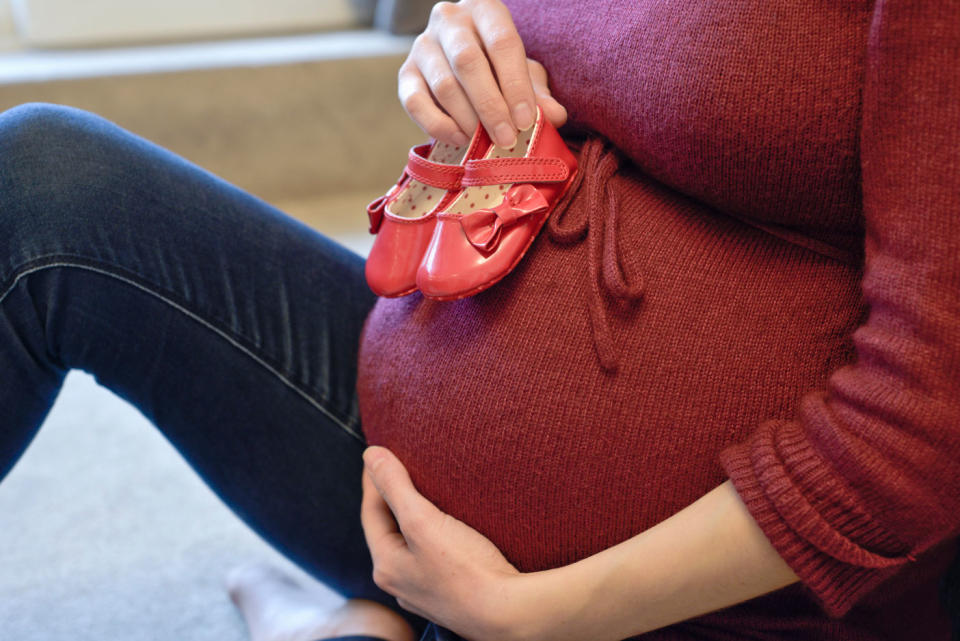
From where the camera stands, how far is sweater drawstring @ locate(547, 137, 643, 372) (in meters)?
0.56

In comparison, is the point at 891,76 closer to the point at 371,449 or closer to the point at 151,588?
the point at 371,449

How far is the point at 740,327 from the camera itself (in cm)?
55

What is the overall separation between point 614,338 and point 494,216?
123mm

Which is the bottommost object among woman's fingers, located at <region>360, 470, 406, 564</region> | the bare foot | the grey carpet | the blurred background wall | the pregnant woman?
the grey carpet

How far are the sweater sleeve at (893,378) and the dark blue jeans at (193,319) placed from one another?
41cm

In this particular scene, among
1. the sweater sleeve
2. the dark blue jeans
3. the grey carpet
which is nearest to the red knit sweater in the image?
the sweater sleeve

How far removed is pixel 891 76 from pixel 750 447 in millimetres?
220

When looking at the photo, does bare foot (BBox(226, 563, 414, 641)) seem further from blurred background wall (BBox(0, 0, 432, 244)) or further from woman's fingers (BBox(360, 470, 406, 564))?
blurred background wall (BBox(0, 0, 432, 244))

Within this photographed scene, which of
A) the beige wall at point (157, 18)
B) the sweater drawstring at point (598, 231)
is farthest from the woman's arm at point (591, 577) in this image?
the beige wall at point (157, 18)

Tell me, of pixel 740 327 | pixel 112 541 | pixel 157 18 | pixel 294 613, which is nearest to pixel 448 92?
pixel 740 327

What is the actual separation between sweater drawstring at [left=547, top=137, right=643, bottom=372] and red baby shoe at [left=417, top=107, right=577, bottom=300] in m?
0.01

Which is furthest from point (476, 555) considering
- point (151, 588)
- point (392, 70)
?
point (392, 70)

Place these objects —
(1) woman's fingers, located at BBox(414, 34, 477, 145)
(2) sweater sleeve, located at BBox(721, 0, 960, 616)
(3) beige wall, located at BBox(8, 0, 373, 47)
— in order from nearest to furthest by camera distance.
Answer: (2) sweater sleeve, located at BBox(721, 0, 960, 616) < (1) woman's fingers, located at BBox(414, 34, 477, 145) < (3) beige wall, located at BBox(8, 0, 373, 47)

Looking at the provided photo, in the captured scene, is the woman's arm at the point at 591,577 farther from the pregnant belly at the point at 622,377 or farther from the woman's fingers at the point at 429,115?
the woman's fingers at the point at 429,115
